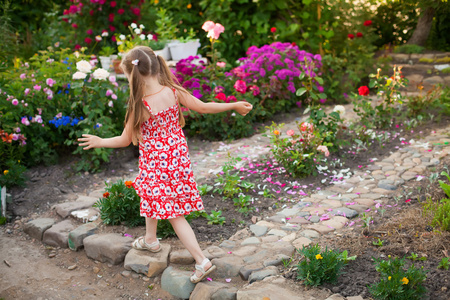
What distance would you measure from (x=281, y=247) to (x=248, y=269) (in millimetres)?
307

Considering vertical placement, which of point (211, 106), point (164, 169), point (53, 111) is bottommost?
point (164, 169)

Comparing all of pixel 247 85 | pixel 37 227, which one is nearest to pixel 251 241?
pixel 37 227

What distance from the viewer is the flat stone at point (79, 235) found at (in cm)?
322

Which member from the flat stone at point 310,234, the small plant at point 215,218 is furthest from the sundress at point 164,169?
the flat stone at point 310,234

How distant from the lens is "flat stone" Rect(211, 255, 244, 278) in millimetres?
2666

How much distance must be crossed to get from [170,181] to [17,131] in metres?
2.22

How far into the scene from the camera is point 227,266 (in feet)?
8.82

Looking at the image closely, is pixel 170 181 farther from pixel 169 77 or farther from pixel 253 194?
pixel 253 194

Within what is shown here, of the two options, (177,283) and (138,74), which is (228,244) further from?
(138,74)

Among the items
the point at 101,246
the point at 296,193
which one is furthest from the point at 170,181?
the point at 296,193

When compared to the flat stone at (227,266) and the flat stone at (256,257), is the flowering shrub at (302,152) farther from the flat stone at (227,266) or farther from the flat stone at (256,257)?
the flat stone at (227,266)

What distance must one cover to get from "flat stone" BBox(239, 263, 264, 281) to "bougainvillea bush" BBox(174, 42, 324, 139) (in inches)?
95.1

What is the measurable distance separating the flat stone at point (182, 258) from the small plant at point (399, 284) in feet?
3.73

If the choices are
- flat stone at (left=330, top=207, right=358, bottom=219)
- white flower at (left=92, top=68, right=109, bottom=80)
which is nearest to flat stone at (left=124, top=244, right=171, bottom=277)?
flat stone at (left=330, top=207, right=358, bottom=219)
